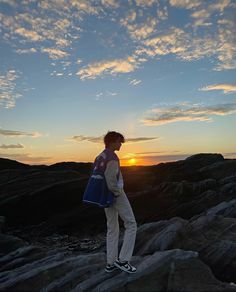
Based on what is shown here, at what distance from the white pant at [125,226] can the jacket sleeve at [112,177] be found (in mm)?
305

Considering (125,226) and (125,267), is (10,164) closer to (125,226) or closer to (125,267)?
(125,267)

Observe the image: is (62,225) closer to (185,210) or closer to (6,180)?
(185,210)

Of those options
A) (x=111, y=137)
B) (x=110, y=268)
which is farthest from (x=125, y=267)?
(x=111, y=137)

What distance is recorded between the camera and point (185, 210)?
40750mm

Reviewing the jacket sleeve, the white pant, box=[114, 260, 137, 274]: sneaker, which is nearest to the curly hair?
the jacket sleeve

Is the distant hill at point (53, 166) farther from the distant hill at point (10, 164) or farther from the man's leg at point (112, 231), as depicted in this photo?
the man's leg at point (112, 231)

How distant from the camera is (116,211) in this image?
38.1ft

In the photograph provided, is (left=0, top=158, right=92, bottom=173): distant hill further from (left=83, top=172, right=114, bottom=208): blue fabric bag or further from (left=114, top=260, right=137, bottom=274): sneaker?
(left=83, top=172, right=114, bottom=208): blue fabric bag

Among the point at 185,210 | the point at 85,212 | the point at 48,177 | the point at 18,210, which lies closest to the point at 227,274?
the point at 185,210

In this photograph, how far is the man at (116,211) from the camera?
1116 cm

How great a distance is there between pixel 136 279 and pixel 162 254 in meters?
1.81

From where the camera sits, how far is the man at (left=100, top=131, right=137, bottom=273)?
439 inches

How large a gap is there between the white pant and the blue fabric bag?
1.04 feet

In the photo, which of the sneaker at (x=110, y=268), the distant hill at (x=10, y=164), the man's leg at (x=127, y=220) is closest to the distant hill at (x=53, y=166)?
the distant hill at (x=10, y=164)
